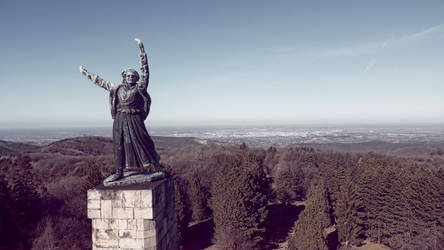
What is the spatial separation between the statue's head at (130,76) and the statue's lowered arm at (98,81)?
0.31 meters

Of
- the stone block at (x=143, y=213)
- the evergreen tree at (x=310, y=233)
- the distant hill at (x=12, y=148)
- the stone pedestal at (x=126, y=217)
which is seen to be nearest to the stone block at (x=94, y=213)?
the stone pedestal at (x=126, y=217)

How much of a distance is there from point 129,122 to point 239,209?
75.3 ft

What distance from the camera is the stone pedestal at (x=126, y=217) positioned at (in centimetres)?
556

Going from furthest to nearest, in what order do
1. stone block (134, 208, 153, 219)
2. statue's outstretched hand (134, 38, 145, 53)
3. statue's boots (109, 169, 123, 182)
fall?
statue's outstretched hand (134, 38, 145, 53)
statue's boots (109, 169, 123, 182)
stone block (134, 208, 153, 219)

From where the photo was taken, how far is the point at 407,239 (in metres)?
26.5

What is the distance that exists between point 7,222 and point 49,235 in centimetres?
407

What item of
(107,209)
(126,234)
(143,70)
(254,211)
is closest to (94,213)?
(107,209)

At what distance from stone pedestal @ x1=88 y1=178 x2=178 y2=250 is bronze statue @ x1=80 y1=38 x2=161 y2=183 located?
645 mm

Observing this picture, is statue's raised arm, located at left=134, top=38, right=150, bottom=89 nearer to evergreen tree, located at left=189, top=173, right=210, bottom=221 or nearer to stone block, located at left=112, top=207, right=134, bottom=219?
stone block, located at left=112, top=207, right=134, bottom=219

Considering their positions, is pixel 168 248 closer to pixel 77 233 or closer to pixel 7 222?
pixel 77 233

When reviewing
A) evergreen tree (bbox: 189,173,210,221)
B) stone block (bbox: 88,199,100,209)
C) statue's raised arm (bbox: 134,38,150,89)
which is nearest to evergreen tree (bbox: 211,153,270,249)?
evergreen tree (bbox: 189,173,210,221)

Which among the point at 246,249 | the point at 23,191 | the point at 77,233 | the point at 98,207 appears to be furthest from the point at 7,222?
the point at 98,207

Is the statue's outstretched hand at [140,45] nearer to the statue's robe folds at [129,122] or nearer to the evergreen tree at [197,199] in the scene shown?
the statue's robe folds at [129,122]

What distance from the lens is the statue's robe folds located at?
20.6ft
